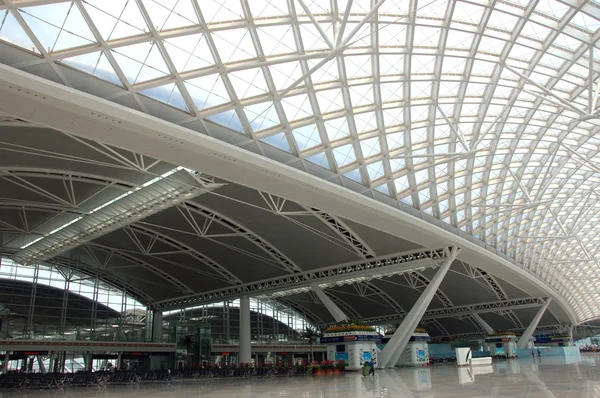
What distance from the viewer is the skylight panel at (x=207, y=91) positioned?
70.5ft

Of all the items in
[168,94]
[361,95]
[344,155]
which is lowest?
[344,155]

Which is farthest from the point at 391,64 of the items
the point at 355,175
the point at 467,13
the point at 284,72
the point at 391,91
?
the point at 355,175

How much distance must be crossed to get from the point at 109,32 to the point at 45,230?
98.9 ft

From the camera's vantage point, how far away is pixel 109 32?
712 inches

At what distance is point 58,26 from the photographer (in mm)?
17359

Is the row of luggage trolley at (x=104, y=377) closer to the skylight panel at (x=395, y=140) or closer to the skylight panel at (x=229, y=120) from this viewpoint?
the skylight panel at (x=395, y=140)

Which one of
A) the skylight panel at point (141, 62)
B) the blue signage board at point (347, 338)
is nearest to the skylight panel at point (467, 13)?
the skylight panel at point (141, 62)

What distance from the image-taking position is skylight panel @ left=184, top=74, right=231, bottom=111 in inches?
846

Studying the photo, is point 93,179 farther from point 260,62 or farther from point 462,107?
point 462,107

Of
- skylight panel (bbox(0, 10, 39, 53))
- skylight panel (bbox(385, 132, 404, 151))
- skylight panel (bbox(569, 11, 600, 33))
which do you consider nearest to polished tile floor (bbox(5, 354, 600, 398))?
skylight panel (bbox(385, 132, 404, 151))

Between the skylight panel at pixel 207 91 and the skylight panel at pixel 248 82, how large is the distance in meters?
0.59

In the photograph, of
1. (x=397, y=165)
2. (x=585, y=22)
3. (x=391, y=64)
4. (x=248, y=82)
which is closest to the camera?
(x=585, y=22)

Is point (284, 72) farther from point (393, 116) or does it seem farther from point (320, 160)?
point (393, 116)

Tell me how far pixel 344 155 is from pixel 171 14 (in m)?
13.9
